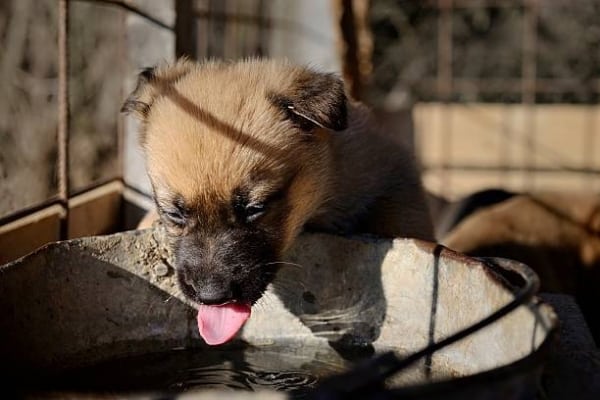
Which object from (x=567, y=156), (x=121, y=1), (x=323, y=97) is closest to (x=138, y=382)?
(x=323, y=97)

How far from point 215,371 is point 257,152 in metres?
0.59

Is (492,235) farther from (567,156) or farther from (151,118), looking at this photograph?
(567,156)

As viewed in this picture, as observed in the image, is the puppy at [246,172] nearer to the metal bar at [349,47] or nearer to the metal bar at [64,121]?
the metal bar at [64,121]

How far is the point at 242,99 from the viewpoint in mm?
2523

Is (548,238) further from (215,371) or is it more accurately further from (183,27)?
(215,371)

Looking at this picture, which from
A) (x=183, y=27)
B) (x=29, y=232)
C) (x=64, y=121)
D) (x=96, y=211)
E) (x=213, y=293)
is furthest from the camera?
(x=183, y=27)

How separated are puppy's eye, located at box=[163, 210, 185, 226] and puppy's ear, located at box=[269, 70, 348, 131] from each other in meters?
0.43

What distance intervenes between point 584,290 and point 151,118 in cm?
269

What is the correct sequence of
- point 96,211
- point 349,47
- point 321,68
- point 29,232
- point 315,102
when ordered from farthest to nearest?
point 349,47 < point 321,68 < point 96,211 < point 29,232 < point 315,102

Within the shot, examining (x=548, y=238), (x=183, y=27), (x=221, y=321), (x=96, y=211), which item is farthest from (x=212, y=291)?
(x=548, y=238)

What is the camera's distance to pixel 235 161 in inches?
92.7

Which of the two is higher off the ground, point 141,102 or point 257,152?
point 141,102

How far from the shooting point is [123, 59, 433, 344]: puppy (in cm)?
224

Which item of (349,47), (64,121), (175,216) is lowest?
(175,216)
